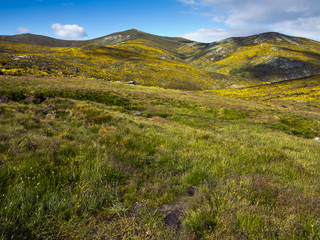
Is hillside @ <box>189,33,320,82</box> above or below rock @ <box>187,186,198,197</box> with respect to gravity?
above

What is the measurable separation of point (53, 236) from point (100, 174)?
1.36m

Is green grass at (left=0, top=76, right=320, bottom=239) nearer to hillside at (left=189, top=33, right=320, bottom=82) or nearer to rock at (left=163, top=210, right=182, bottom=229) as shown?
rock at (left=163, top=210, right=182, bottom=229)

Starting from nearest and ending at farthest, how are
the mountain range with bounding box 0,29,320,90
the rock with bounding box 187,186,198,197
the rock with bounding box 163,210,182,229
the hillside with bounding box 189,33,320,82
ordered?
the rock with bounding box 163,210,182,229 < the rock with bounding box 187,186,198,197 < the mountain range with bounding box 0,29,320,90 < the hillside with bounding box 189,33,320,82

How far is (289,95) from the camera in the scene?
6819 centimetres

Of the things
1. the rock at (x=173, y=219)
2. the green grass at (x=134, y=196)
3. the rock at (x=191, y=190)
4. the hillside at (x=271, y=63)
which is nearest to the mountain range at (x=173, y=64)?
the hillside at (x=271, y=63)

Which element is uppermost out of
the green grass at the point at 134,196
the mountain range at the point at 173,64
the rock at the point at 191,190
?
the mountain range at the point at 173,64

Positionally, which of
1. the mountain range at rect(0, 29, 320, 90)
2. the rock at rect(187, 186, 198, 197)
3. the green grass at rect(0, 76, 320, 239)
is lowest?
the rock at rect(187, 186, 198, 197)

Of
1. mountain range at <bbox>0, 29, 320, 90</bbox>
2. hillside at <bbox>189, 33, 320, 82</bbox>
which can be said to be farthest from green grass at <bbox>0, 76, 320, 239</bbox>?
hillside at <bbox>189, 33, 320, 82</bbox>

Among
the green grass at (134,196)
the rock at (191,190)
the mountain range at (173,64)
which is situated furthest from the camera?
the mountain range at (173,64)

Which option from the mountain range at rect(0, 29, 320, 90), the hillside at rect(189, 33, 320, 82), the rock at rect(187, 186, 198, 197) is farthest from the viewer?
the hillside at rect(189, 33, 320, 82)

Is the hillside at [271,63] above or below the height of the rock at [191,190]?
above

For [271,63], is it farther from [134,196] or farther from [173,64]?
[134,196]

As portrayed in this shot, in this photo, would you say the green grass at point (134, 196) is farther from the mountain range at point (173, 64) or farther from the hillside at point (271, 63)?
the hillside at point (271, 63)

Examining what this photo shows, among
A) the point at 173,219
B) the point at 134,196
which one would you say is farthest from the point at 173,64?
the point at 173,219
